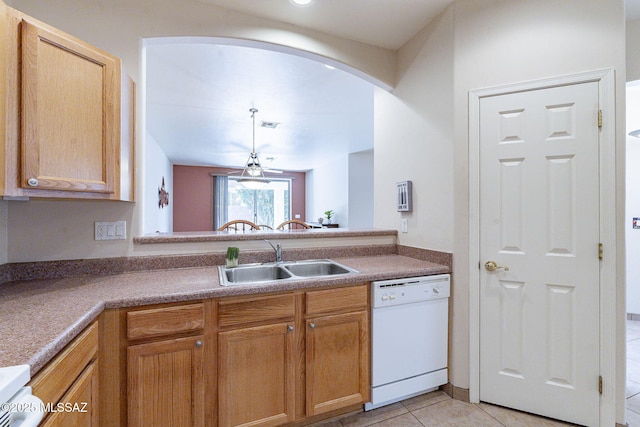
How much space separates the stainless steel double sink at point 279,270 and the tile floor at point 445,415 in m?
0.89

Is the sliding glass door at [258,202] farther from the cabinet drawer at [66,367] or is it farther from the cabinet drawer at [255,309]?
the cabinet drawer at [66,367]

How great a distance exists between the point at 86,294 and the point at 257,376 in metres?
0.91

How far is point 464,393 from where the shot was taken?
1.87 metres

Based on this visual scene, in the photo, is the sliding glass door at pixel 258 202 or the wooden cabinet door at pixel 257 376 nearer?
the wooden cabinet door at pixel 257 376

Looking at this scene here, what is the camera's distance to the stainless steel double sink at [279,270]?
1877 millimetres

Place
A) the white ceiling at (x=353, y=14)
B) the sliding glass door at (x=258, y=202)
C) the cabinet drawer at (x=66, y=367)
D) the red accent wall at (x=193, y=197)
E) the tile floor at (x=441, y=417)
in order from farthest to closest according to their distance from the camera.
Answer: the sliding glass door at (x=258, y=202)
the red accent wall at (x=193, y=197)
the white ceiling at (x=353, y=14)
the tile floor at (x=441, y=417)
the cabinet drawer at (x=66, y=367)

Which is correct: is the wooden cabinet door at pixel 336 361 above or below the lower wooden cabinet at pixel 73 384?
below

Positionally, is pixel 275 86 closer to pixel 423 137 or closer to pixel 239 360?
pixel 423 137

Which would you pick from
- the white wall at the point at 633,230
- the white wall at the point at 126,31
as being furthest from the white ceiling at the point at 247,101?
the white wall at the point at 633,230

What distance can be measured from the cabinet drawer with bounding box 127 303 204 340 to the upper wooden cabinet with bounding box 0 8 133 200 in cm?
65

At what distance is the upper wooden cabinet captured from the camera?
3.76ft

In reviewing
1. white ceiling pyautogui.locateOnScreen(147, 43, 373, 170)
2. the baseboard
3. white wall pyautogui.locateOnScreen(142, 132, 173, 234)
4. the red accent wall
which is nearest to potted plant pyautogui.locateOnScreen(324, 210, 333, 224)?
white ceiling pyautogui.locateOnScreen(147, 43, 373, 170)

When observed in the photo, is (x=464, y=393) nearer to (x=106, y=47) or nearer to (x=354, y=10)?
(x=354, y=10)

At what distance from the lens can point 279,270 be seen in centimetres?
199
